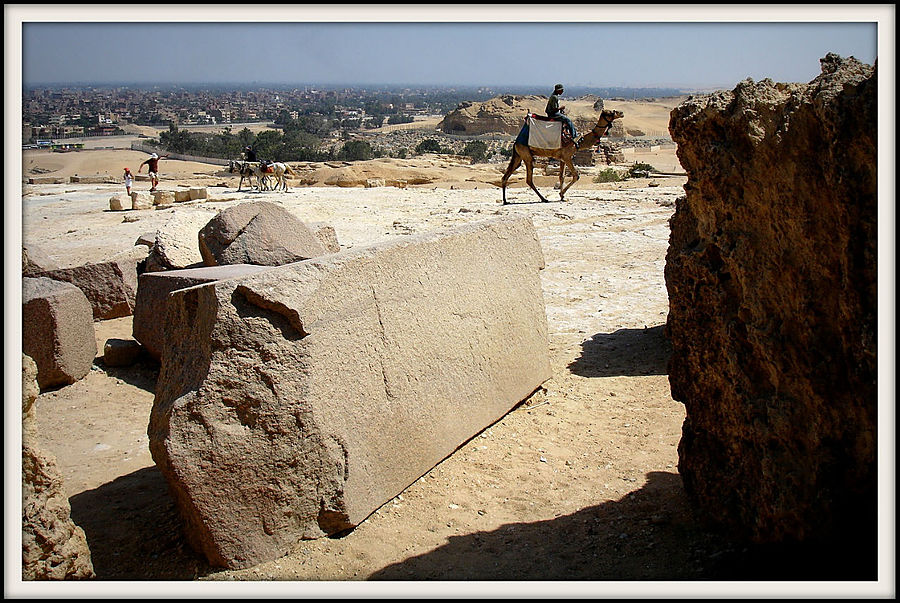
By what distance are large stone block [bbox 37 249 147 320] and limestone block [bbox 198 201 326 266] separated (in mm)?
1226

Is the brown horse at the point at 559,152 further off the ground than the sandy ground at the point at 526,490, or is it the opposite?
the brown horse at the point at 559,152

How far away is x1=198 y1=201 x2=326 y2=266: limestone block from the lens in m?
5.53

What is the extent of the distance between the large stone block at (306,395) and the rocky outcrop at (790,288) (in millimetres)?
1374

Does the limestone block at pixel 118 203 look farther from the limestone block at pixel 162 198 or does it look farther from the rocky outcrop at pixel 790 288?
the rocky outcrop at pixel 790 288

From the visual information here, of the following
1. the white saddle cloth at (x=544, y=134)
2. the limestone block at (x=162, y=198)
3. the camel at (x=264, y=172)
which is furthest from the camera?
the camel at (x=264, y=172)

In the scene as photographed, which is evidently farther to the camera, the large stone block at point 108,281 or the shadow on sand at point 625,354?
the large stone block at point 108,281

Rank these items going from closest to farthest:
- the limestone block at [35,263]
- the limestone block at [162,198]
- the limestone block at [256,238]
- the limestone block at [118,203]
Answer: the limestone block at [256,238] < the limestone block at [35,263] < the limestone block at [118,203] < the limestone block at [162,198]

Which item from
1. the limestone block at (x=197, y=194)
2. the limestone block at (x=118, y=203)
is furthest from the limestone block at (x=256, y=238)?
the limestone block at (x=197, y=194)

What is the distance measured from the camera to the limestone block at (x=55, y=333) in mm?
5168

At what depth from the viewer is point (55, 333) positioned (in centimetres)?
518

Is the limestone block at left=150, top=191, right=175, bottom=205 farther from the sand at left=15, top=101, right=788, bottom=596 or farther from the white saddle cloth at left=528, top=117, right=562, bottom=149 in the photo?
the sand at left=15, top=101, right=788, bottom=596

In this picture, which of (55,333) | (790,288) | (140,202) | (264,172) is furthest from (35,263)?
(264,172)

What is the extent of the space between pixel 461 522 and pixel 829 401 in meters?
1.61

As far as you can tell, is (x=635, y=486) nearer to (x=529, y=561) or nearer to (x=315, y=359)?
(x=529, y=561)
